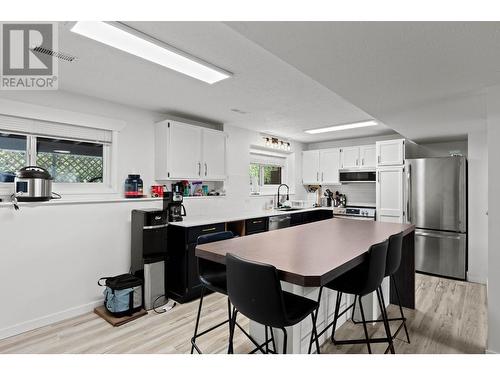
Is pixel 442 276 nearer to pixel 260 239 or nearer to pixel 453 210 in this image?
pixel 453 210

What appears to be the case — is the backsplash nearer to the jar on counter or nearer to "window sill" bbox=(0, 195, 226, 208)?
"window sill" bbox=(0, 195, 226, 208)

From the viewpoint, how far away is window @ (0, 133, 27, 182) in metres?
2.63

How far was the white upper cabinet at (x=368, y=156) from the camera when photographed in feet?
16.8

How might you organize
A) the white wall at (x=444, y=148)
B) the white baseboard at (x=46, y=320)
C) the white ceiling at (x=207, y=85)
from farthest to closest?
1. the white wall at (x=444, y=148)
2. the white baseboard at (x=46, y=320)
3. the white ceiling at (x=207, y=85)

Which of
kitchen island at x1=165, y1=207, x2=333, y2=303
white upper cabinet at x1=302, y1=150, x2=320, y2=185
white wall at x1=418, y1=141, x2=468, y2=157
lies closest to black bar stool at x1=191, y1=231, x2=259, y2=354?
kitchen island at x1=165, y1=207, x2=333, y2=303

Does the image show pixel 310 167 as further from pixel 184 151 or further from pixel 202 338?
pixel 202 338

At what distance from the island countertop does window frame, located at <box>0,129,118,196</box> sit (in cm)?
193

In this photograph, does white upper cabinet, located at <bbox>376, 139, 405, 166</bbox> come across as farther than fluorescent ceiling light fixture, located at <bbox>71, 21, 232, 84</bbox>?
Yes

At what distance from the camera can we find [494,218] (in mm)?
2193

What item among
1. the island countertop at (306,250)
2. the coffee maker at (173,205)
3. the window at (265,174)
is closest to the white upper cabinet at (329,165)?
the window at (265,174)

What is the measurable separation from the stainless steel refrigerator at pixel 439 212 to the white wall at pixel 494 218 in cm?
208

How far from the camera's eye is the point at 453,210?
403 centimetres

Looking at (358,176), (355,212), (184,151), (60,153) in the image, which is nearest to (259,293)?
(184,151)

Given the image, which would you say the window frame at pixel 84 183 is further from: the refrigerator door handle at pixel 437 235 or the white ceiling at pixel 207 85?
the refrigerator door handle at pixel 437 235
